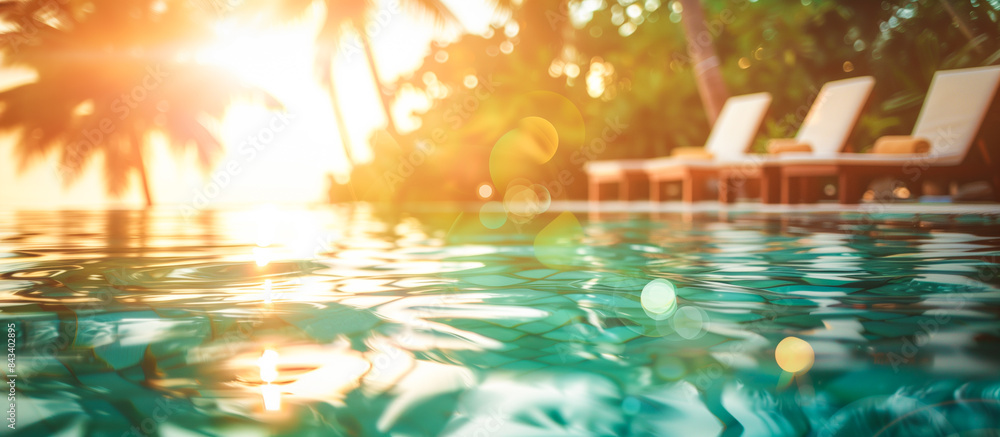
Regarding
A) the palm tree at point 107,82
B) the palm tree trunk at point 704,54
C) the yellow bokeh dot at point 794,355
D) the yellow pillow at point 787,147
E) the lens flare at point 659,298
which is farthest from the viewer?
the palm tree at point 107,82

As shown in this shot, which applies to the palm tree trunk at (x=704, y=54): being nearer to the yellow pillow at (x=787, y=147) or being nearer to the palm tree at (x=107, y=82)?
the yellow pillow at (x=787, y=147)

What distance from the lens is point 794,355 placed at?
5.28 ft

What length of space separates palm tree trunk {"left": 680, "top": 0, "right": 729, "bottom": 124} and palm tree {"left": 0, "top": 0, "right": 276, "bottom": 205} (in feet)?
46.6

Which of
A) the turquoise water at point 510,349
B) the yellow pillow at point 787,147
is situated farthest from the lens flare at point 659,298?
the yellow pillow at point 787,147

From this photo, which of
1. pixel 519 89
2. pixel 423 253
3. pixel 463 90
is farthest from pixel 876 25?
pixel 423 253

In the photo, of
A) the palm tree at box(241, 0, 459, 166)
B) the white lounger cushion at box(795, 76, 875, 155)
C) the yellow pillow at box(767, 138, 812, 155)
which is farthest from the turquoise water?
the palm tree at box(241, 0, 459, 166)

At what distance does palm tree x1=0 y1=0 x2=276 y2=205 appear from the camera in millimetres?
19406

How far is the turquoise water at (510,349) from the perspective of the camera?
1302 millimetres

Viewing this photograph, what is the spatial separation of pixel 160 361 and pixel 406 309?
0.74 metres

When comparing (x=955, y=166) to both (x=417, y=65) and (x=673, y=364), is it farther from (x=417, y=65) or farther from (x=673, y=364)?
(x=417, y=65)

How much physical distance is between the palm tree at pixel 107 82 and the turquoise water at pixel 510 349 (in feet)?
62.1

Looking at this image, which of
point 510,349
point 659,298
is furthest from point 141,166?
point 510,349

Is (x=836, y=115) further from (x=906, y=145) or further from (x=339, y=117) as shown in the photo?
(x=339, y=117)

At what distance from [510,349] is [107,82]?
21.9 meters
